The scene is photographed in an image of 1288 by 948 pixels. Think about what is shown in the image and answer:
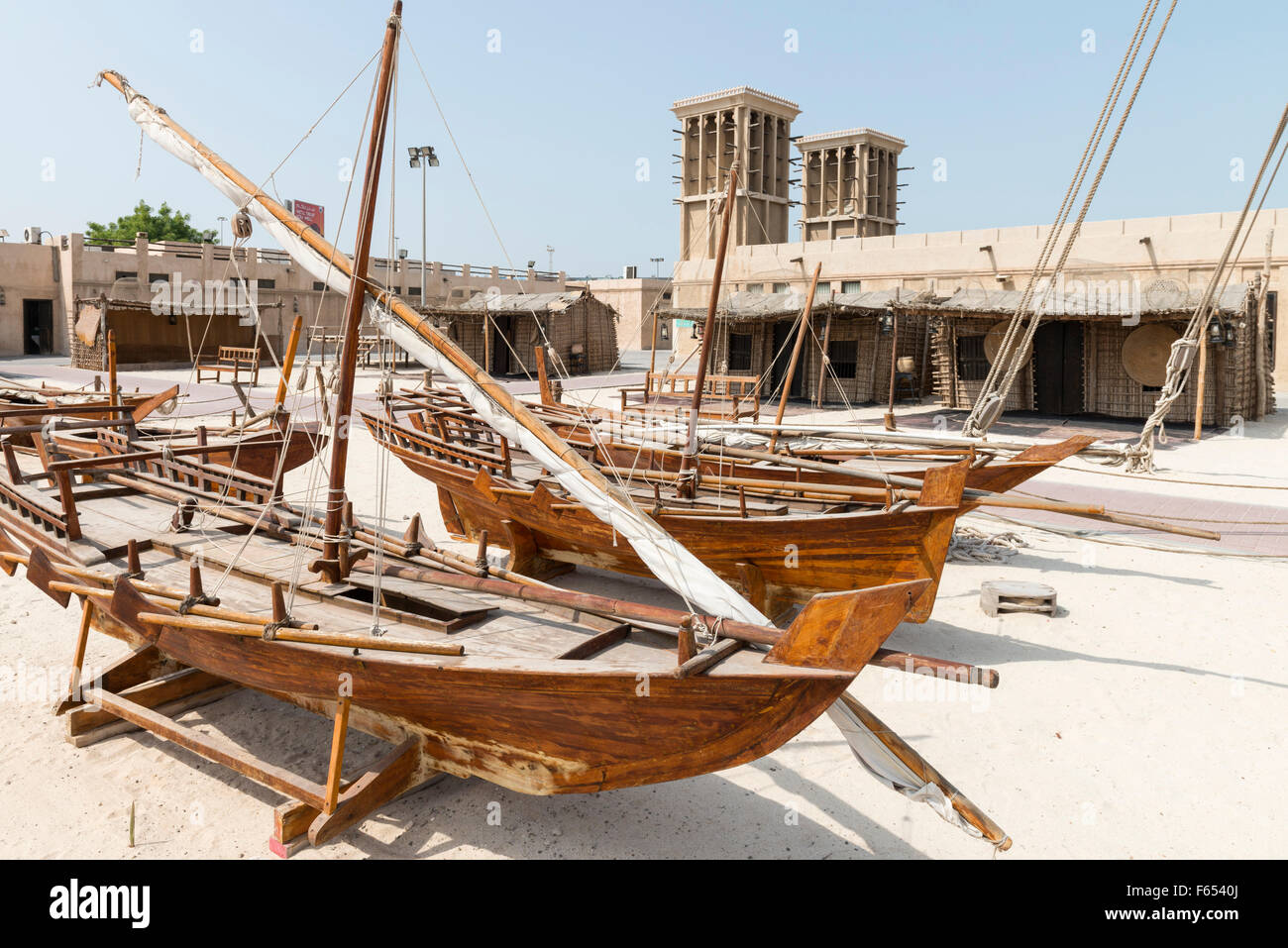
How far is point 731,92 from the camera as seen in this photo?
42625mm

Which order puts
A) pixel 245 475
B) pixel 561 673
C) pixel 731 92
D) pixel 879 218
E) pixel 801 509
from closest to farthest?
1. pixel 561 673
2. pixel 245 475
3. pixel 801 509
4. pixel 731 92
5. pixel 879 218

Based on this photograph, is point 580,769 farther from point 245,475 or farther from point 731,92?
point 731,92

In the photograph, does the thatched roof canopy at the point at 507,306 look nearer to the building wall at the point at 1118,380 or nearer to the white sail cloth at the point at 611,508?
the building wall at the point at 1118,380

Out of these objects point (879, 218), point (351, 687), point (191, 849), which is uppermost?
point (879, 218)

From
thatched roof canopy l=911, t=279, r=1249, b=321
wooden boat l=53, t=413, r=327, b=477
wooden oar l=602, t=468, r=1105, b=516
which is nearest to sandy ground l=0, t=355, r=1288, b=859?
wooden oar l=602, t=468, r=1105, b=516

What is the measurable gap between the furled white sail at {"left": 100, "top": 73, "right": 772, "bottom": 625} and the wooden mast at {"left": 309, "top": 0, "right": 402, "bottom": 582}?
166mm

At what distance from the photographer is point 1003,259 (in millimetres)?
26453

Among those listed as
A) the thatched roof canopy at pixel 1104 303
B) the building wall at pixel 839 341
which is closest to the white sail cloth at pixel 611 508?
the thatched roof canopy at pixel 1104 303

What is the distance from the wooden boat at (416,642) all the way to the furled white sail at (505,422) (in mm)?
17

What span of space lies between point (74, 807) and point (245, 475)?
3.25 m

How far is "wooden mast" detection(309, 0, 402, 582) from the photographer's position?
578 cm

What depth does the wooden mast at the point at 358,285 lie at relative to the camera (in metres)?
5.78

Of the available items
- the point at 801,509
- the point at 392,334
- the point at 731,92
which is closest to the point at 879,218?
the point at 731,92

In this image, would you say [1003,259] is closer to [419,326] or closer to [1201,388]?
[1201,388]
